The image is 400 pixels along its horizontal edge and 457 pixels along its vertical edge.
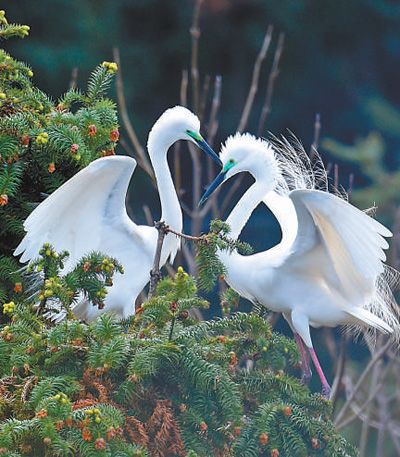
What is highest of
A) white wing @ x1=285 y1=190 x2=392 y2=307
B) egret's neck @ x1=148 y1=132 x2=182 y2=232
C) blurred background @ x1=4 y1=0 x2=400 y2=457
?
blurred background @ x1=4 y1=0 x2=400 y2=457

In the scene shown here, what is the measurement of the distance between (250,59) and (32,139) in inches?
289

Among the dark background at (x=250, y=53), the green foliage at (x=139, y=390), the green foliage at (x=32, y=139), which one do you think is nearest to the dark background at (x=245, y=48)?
the dark background at (x=250, y=53)

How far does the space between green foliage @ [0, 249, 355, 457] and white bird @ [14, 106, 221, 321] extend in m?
0.57

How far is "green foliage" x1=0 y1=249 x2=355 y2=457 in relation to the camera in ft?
8.45

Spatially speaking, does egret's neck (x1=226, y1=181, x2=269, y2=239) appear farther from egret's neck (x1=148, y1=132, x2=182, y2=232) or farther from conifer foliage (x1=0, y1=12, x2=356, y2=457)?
conifer foliage (x1=0, y1=12, x2=356, y2=457)

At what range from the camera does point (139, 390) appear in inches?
111

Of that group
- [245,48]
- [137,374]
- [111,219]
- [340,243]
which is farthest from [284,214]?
[245,48]

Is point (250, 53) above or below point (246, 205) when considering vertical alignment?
above

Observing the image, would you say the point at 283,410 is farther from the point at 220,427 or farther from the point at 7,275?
the point at 7,275

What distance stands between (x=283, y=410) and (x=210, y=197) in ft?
7.38

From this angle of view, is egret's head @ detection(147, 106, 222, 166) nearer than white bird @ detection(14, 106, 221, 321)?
No

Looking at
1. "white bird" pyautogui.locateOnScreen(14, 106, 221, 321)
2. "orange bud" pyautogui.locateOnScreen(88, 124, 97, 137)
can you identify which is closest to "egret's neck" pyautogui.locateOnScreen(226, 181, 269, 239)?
"white bird" pyautogui.locateOnScreen(14, 106, 221, 321)

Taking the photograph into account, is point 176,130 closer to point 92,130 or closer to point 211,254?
point 92,130

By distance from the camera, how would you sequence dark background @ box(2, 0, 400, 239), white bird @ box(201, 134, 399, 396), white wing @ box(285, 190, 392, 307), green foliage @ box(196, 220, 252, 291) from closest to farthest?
green foliage @ box(196, 220, 252, 291) < white wing @ box(285, 190, 392, 307) < white bird @ box(201, 134, 399, 396) < dark background @ box(2, 0, 400, 239)
